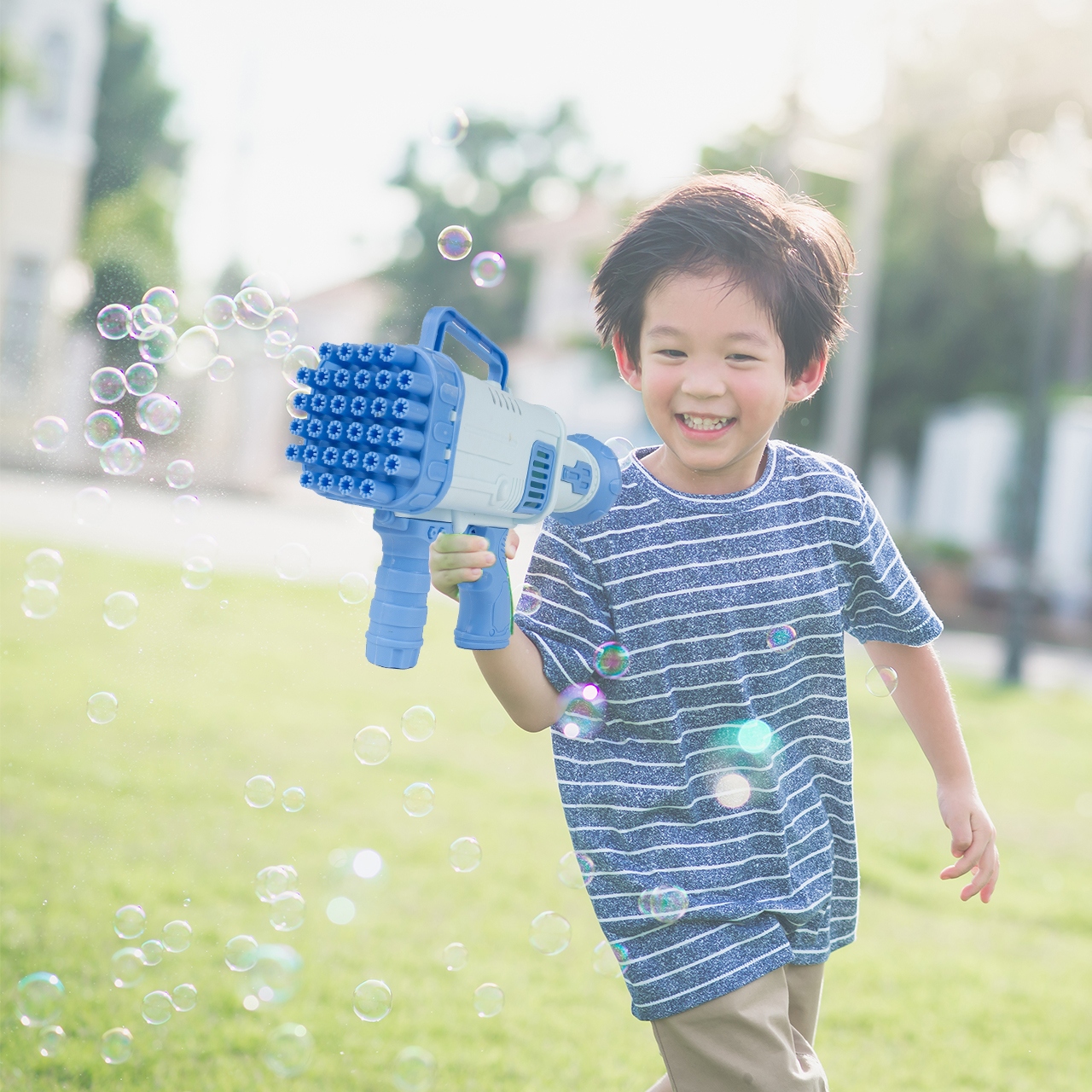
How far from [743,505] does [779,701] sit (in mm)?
304

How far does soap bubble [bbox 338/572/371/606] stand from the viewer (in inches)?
89.9

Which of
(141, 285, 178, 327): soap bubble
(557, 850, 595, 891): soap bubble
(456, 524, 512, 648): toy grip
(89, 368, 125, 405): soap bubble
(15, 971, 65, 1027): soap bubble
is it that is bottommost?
(15, 971, 65, 1027): soap bubble

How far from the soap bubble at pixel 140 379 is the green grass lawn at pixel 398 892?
67 centimetres

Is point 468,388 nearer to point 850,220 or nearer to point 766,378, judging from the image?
point 766,378

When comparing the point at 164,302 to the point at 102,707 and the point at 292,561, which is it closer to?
the point at 292,561

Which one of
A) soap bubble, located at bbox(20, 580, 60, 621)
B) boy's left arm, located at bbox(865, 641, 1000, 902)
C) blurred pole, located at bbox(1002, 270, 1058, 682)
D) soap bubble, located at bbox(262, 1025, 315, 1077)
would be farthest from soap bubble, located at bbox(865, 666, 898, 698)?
blurred pole, located at bbox(1002, 270, 1058, 682)

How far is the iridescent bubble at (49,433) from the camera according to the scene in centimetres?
279

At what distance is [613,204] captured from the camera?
83.7 feet

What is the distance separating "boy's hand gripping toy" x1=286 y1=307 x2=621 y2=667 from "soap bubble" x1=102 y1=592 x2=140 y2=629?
127 centimetres

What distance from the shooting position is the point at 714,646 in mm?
1838

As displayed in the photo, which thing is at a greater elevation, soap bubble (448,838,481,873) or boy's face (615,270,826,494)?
boy's face (615,270,826,494)

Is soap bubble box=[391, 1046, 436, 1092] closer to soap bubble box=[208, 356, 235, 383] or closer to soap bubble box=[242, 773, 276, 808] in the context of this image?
soap bubble box=[242, 773, 276, 808]

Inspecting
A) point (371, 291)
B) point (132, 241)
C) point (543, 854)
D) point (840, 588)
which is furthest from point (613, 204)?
point (840, 588)

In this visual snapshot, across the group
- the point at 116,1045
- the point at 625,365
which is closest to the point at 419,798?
the point at 116,1045
